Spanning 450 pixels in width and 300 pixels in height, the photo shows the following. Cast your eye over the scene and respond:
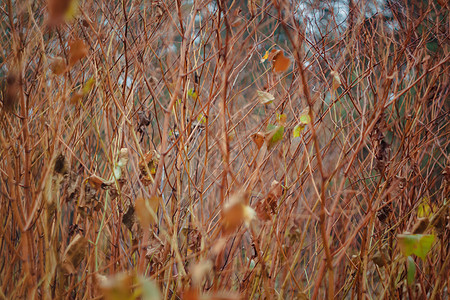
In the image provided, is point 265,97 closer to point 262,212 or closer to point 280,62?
point 280,62

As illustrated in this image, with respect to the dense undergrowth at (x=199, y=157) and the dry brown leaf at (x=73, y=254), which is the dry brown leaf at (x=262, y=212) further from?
the dry brown leaf at (x=73, y=254)

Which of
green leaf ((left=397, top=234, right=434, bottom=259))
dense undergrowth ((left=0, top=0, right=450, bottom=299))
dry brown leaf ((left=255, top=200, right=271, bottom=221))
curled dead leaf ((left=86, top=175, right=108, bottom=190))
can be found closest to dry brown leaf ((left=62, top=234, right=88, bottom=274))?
dense undergrowth ((left=0, top=0, right=450, bottom=299))

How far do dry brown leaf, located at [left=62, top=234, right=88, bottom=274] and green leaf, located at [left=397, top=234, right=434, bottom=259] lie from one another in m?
0.75

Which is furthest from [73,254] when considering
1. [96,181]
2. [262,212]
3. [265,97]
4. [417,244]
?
[417,244]

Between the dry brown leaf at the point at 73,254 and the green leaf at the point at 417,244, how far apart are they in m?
0.75

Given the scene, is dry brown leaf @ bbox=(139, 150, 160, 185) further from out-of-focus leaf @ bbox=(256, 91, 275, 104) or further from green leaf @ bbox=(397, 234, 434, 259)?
green leaf @ bbox=(397, 234, 434, 259)

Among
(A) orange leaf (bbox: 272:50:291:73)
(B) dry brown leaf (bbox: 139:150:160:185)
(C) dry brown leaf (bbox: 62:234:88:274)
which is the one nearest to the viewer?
(C) dry brown leaf (bbox: 62:234:88:274)

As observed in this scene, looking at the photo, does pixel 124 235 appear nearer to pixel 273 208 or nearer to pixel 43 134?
pixel 43 134

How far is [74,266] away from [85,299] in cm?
49

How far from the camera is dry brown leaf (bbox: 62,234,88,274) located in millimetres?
849

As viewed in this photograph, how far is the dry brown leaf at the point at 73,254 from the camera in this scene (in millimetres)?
849

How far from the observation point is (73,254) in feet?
2.82

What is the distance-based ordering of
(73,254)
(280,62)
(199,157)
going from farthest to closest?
1. (199,157)
2. (280,62)
3. (73,254)

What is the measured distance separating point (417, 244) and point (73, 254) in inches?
31.7
